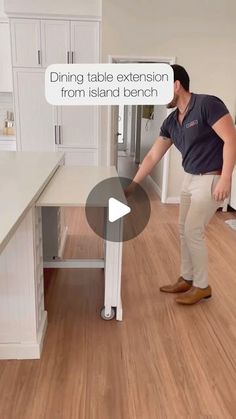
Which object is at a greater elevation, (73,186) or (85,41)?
(85,41)

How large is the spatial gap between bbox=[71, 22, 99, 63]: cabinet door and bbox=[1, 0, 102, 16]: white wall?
13cm

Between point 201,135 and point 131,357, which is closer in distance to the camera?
point 131,357

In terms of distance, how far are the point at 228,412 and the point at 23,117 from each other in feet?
12.4

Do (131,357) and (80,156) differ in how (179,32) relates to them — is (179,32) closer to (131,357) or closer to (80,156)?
(80,156)

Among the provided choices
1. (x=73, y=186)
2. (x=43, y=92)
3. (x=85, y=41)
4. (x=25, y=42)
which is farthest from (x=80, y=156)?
(x=73, y=186)

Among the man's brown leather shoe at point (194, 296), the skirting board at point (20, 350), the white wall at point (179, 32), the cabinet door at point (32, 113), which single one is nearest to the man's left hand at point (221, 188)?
the man's brown leather shoe at point (194, 296)

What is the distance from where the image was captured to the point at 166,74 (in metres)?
1.36

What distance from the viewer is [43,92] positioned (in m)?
4.25

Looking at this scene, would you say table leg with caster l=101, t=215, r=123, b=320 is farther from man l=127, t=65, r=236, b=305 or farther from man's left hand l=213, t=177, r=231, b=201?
man's left hand l=213, t=177, r=231, b=201

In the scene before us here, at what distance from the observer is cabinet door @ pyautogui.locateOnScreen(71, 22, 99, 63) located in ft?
13.3

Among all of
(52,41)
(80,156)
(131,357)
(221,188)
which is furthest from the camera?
(80,156)

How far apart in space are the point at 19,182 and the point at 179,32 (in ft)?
10.3

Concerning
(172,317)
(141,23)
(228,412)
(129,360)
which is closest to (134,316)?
(172,317)

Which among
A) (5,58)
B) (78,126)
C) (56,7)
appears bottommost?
(78,126)
